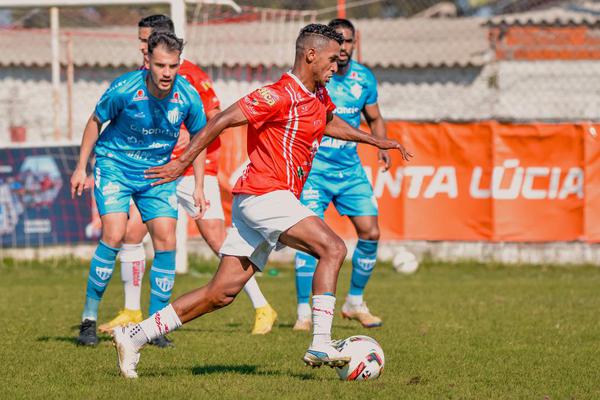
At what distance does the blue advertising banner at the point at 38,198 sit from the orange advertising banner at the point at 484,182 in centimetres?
204

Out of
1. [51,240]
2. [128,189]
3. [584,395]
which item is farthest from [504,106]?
[584,395]

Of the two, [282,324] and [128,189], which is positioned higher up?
[128,189]

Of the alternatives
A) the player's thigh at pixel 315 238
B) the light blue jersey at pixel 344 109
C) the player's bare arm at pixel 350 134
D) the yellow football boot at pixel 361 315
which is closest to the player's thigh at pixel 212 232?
the light blue jersey at pixel 344 109

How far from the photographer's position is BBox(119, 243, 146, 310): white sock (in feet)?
28.2

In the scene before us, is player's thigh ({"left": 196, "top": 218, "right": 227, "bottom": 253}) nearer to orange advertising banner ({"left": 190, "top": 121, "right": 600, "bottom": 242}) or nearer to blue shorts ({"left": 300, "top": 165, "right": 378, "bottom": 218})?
blue shorts ({"left": 300, "top": 165, "right": 378, "bottom": 218})

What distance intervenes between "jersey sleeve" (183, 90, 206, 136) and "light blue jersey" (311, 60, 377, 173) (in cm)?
176

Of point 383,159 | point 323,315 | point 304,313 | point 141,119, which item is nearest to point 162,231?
point 141,119

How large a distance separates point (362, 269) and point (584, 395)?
3.70 metres

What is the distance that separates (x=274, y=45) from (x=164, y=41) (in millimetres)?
11735

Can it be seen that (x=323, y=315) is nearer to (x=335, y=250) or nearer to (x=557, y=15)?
(x=335, y=250)

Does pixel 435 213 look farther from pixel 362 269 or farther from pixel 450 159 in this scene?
pixel 362 269

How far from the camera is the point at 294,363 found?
726 centimetres

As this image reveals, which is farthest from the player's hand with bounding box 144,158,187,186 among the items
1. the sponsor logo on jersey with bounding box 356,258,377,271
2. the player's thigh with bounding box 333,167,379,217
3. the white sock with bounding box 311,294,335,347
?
the sponsor logo on jersey with bounding box 356,258,377,271

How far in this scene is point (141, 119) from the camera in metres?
7.88
